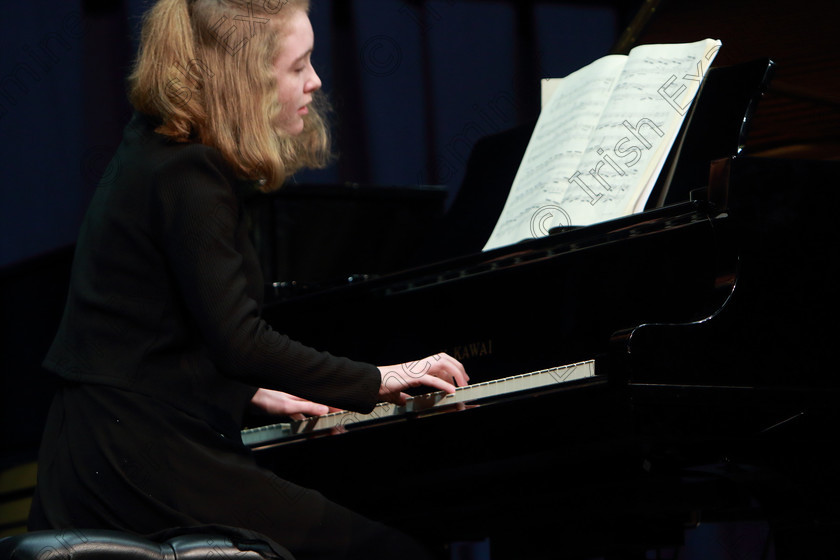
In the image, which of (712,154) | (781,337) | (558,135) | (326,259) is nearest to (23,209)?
(326,259)

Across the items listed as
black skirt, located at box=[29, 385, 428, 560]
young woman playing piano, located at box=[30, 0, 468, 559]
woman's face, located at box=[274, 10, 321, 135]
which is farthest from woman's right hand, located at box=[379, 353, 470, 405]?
woman's face, located at box=[274, 10, 321, 135]

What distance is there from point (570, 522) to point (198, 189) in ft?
3.48

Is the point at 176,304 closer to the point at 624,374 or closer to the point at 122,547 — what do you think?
the point at 122,547

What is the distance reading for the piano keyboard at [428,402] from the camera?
63.1 inches

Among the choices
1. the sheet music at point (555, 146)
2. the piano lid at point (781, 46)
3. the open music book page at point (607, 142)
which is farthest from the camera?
the piano lid at point (781, 46)

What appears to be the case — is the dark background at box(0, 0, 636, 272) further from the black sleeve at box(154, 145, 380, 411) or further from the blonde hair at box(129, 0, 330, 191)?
the black sleeve at box(154, 145, 380, 411)

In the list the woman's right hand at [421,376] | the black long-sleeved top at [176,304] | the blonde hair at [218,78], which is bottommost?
the woman's right hand at [421,376]

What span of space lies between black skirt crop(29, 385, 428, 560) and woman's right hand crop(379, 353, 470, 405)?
236 mm

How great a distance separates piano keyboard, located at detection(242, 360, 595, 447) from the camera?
5.25 ft

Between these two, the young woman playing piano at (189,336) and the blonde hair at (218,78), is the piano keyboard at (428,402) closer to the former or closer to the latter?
the young woman playing piano at (189,336)

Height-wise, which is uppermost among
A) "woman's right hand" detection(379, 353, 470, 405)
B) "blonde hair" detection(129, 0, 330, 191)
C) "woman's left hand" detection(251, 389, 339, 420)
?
"blonde hair" detection(129, 0, 330, 191)

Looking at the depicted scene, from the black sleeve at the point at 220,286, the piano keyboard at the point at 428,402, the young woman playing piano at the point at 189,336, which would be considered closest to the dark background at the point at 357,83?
the piano keyboard at the point at 428,402

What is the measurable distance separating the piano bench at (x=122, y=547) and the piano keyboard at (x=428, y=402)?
1.33 ft

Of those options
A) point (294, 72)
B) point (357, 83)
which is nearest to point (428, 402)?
point (294, 72)
